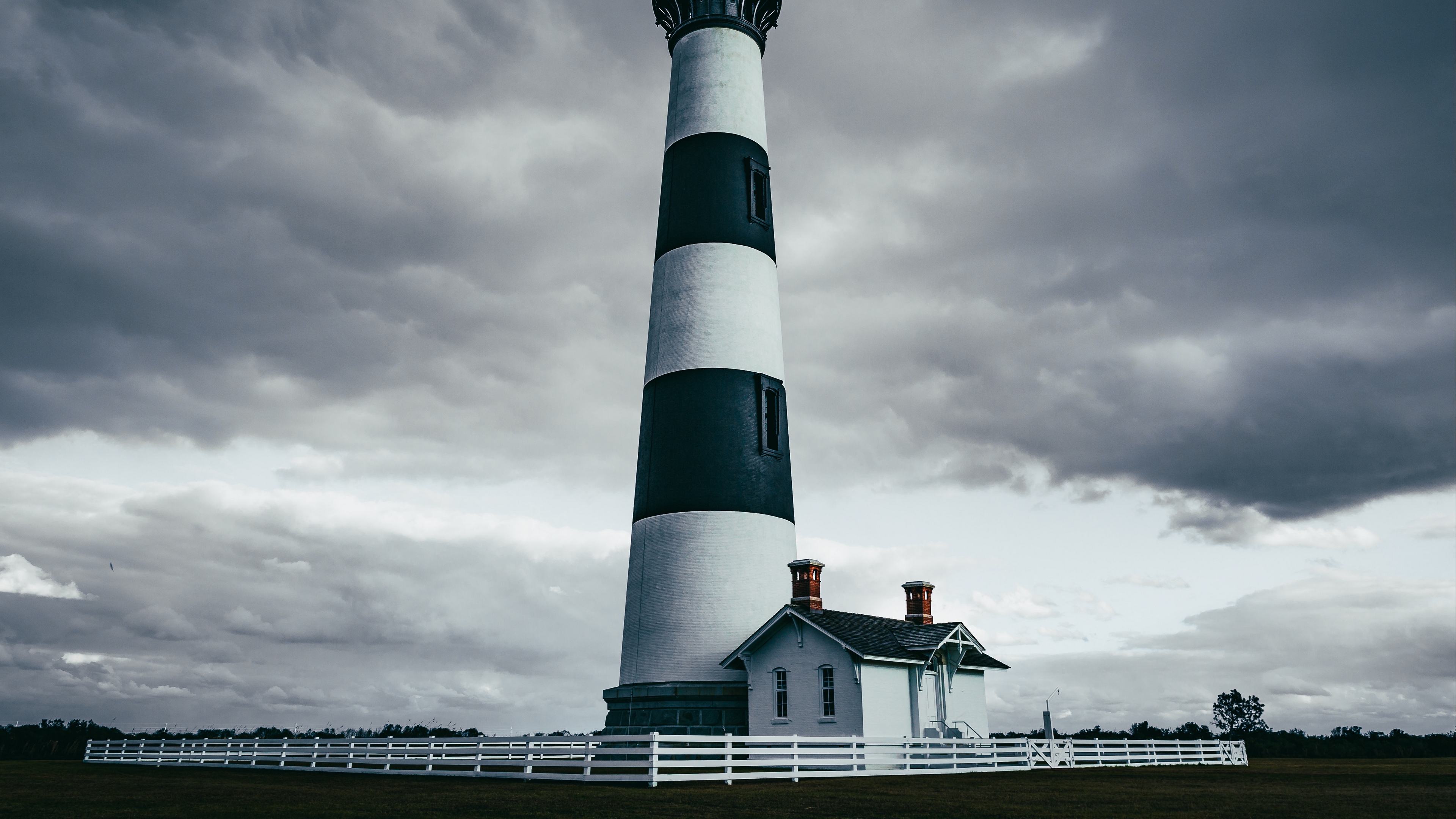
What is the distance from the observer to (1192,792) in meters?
16.9

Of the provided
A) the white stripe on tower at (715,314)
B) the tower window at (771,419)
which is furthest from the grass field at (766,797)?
→ the white stripe on tower at (715,314)

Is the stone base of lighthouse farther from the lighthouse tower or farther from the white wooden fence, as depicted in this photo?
the white wooden fence

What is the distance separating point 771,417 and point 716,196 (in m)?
6.24

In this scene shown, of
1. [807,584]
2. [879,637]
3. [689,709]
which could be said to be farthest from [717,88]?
[689,709]

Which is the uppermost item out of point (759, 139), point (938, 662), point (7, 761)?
point (759, 139)

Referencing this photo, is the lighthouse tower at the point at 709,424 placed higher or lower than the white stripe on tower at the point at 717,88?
lower

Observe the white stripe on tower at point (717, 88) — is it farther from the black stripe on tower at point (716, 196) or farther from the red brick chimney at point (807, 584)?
the red brick chimney at point (807, 584)

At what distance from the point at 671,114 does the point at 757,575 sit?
13703 millimetres

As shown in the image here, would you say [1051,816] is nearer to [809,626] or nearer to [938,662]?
[809,626]

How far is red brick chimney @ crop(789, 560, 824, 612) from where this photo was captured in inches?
914

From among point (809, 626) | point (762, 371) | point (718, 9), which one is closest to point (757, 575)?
point (809, 626)

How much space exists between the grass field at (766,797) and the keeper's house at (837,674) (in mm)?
2195

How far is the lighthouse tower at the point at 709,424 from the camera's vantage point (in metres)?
23.0

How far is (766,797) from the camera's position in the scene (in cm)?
1511
